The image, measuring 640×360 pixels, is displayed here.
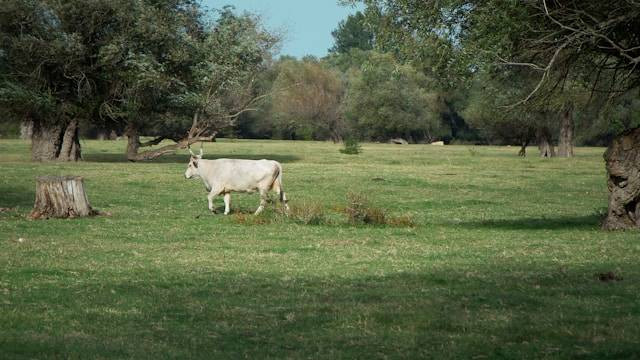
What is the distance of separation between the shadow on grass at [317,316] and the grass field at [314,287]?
3cm

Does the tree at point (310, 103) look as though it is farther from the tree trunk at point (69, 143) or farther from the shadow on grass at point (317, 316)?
the shadow on grass at point (317, 316)

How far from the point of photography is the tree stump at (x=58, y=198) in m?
25.8

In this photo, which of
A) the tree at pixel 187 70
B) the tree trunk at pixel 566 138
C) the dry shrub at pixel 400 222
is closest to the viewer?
the dry shrub at pixel 400 222

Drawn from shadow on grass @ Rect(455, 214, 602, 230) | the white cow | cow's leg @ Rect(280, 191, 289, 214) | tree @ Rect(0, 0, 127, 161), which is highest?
tree @ Rect(0, 0, 127, 161)

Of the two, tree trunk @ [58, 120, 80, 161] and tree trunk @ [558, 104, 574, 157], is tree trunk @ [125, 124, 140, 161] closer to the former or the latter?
tree trunk @ [58, 120, 80, 161]

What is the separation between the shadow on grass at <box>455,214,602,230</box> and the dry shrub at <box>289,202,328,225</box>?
153 inches

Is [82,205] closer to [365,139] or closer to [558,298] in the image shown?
[558,298]

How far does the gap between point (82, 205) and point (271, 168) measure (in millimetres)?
5928

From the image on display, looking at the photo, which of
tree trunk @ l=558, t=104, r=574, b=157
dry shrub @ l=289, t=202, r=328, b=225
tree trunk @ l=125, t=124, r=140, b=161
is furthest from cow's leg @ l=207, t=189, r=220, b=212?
tree trunk @ l=558, t=104, r=574, b=157

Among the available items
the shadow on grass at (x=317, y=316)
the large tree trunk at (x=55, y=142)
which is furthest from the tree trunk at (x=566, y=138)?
the shadow on grass at (x=317, y=316)

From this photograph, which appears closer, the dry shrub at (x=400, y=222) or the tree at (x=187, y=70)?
the dry shrub at (x=400, y=222)

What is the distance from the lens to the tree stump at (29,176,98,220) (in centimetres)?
2581

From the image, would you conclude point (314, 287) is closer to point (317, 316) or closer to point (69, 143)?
point (317, 316)

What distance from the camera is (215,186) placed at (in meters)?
29.6
